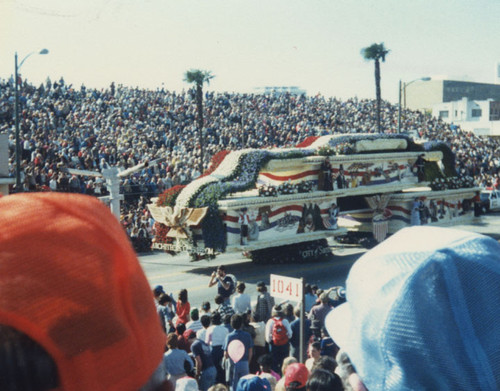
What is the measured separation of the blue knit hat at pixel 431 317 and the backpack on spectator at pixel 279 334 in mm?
7285

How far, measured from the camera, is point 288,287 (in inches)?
369

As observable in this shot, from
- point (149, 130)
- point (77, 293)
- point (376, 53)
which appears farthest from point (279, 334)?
point (376, 53)

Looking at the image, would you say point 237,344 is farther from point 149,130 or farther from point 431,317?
point 149,130

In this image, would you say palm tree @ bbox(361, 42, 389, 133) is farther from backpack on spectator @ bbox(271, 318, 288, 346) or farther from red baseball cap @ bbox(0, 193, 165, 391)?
red baseball cap @ bbox(0, 193, 165, 391)

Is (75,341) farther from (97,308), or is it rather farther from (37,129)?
(37,129)

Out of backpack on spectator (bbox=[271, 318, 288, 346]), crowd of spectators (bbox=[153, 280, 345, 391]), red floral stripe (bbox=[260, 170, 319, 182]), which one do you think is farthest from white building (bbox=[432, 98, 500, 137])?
backpack on spectator (bbox=[271, 318, 288, 346])

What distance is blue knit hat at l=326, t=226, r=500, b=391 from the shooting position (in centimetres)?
176

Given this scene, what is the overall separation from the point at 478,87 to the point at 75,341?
4296 inches

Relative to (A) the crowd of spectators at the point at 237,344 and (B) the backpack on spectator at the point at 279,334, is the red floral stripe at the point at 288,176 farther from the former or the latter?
(B) the backpack on spectator at the point at 279,334

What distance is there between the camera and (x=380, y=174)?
25016 millimetres

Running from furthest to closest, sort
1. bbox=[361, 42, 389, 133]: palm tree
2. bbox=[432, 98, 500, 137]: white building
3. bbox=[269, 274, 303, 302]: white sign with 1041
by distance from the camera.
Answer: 1. bbox=[432, 98, 500, 137]: white building
2. bbox=[361, 42, 389, 133]: palm tree
3. bbox=[269, 274, 303, 302]: white sign with 1041

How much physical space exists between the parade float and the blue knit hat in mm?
17080

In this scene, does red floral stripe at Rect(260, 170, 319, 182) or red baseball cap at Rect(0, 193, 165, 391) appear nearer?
red baseball cap at Rect(0, 193, 165, 391)

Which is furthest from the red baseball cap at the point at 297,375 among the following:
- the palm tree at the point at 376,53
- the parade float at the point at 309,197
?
the palm tree at the point at 376,53
